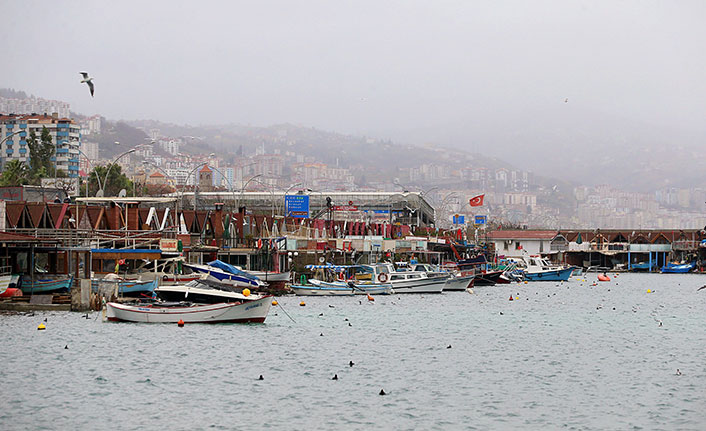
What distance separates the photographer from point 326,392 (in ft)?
96.1

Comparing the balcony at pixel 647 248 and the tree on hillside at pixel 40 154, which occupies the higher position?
the tree on hillside at pixel 40 154

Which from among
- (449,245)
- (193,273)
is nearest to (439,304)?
(193,273)

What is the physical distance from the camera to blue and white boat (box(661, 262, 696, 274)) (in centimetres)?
15050

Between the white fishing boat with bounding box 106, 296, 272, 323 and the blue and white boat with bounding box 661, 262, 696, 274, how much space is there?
11979cm

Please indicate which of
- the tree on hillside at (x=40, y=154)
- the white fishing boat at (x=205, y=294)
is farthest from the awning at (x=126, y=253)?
the tree on hillside at (x=40, y=154)

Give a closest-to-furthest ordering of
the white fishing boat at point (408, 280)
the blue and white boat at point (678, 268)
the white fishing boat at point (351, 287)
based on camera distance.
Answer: the white fishing boat at point (351, 287)
the white fishing boat at point (408, 280)
the blue and white boat at point (678, 268)

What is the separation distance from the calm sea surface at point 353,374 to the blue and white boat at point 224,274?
5745mm

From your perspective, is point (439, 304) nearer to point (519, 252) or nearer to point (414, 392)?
point (414, 392)

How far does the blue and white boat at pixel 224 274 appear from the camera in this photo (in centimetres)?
5722

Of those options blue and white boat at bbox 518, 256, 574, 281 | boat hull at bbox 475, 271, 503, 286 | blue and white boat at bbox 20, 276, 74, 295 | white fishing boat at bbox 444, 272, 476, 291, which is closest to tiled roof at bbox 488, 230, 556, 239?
blue and white boat at bbox 518, 256, 574, 281

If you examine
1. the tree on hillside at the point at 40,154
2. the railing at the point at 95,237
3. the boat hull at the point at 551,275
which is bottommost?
the boat hull at the point at 551,275

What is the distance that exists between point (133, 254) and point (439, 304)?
74.3 feet

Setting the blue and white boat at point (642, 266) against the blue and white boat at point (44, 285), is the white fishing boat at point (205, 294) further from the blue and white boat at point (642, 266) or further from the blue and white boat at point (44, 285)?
the blue and white boat at point (642, 266)

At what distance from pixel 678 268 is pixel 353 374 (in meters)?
130
